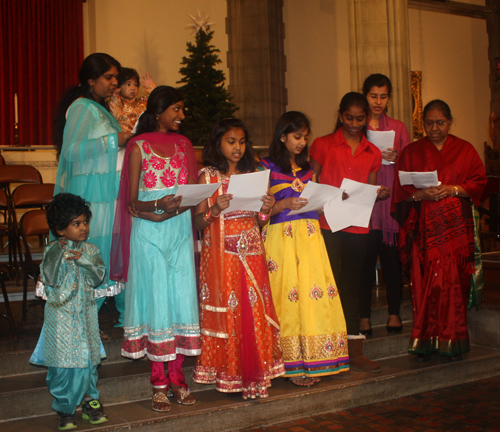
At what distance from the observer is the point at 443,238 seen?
3621 mm

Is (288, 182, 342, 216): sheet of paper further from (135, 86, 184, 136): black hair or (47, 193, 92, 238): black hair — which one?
(47, 193, 92, 238): black hair

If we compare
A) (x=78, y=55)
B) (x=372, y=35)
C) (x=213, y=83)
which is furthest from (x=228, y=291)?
(x=78, y=55)

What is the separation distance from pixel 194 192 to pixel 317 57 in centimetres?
831

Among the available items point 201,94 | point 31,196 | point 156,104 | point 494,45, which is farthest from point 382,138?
point 494,45

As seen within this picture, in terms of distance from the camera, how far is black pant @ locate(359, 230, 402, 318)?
3.78 meters

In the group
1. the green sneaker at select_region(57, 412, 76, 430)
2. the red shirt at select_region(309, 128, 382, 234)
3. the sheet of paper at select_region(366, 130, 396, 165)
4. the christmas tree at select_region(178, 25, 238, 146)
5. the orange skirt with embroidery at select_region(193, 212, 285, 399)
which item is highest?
the christmas tree at select_region(178, 25, 238, 146)

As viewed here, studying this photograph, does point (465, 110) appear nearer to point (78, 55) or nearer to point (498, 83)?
point (498, 83)

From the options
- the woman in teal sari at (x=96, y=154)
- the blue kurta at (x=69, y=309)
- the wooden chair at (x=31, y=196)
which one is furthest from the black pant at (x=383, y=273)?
the wooden chair at (x=31, y=196)

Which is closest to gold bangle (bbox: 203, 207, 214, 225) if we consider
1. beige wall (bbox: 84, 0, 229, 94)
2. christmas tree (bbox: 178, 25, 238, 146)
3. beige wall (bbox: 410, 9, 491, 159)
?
christmas tree (bbox: 178, 25, 238, 146)

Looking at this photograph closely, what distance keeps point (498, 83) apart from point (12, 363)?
11988 mm

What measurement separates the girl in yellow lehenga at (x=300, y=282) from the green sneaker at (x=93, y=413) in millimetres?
1020

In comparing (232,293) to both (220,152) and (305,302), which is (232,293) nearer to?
(305,302)

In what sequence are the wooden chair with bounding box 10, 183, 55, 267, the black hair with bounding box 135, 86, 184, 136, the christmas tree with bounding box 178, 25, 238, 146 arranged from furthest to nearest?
the christmas tree with bounding box 178, 25, 238, 146, the wooden chair with bounding box 10, 183, 55, 267, the black hair with bounding box 135, 86, 184, 136

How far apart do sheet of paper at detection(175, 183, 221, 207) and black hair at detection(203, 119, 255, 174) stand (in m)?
0.30
